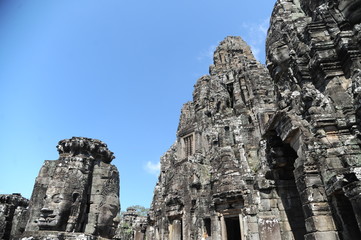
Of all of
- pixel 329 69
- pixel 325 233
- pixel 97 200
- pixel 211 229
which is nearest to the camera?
pixel 325 233

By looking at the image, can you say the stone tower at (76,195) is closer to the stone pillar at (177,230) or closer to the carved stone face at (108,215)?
the carved stone face at (108,215)

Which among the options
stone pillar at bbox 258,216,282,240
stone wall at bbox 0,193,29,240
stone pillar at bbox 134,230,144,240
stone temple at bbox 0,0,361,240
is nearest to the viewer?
stone temple at bbox 0,0,361,240

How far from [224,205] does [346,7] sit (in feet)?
48.2

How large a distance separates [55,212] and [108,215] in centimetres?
129

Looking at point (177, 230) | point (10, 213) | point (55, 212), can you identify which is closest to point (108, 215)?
point (55, 212)

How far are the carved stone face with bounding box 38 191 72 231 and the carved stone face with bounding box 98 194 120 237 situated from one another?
0.83 meters

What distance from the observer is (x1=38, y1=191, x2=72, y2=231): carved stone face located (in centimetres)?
539

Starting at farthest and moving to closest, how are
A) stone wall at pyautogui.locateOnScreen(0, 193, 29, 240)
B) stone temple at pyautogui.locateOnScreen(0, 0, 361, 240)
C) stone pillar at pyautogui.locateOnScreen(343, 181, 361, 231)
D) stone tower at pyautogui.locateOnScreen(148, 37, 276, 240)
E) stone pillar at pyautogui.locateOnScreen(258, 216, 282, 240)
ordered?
stone tower at pyautogui.locateOnScreen(148, 37, 276, 240) < stone wall at pyautogui.locateOnScreen(0, 193, 29, 240) < stone pillar at pyautogui.locateOnScreen(258, 216, 282, 240) < stone temple at pyautogui.locateOnScreen(0, 0, 361, 240) < stone pillar at pyautogui.locateOnScreen(343, 181, 361, 231)

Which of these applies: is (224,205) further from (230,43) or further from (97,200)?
(230,43)

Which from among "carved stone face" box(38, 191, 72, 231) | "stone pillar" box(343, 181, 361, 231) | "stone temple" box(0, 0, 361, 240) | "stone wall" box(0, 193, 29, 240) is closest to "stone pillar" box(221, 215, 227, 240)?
"stone temple" box(0, 0, 361, 240)

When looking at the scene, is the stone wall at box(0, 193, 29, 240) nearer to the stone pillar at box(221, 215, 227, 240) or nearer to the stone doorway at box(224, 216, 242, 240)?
the stone pillar at box(221, 215, 227, 240)

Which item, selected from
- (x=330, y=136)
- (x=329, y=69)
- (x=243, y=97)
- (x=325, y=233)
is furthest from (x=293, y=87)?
(x=243, y=97)

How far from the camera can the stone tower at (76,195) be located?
548 cm

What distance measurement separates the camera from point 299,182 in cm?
446
